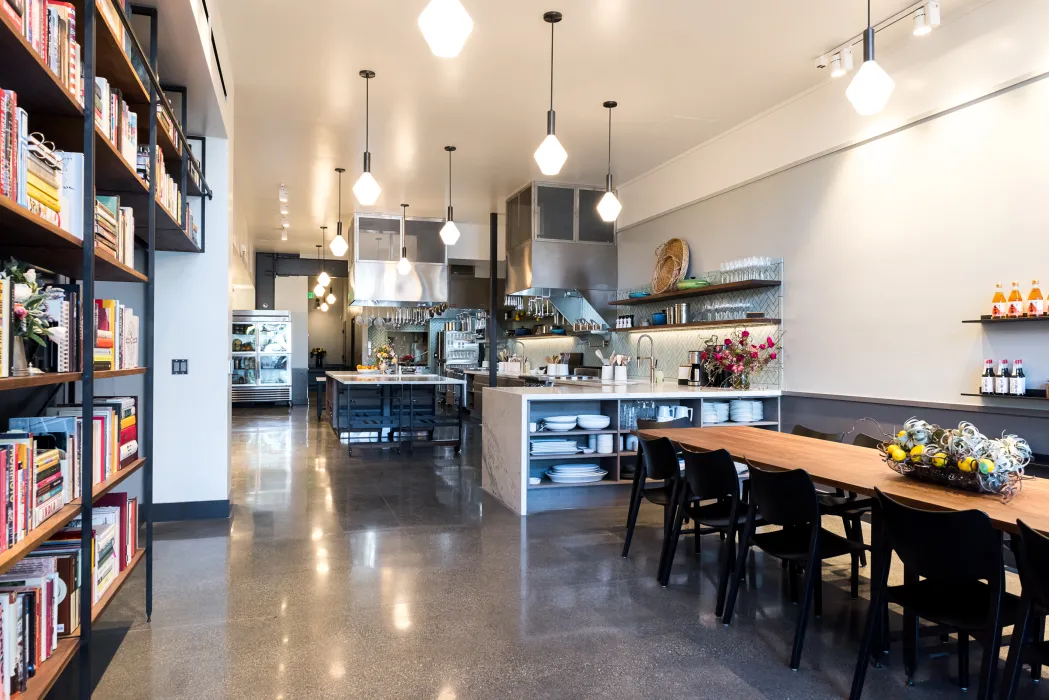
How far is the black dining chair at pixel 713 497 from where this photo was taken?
3139 millimetres

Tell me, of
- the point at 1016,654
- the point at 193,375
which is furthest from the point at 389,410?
the point at 1016,654

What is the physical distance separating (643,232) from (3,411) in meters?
6.79

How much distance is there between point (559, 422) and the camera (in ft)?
16.7

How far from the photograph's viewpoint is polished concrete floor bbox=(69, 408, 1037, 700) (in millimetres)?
2436

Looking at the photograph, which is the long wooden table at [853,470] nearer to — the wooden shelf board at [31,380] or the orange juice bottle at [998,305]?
the orange juice bottle at [998,305]

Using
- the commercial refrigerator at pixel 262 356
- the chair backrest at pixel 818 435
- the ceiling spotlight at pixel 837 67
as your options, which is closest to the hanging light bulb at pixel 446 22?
the chair backrest at pixel 818 435

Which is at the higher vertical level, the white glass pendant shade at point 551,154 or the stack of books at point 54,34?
the white glass pendant shade at point 551,154

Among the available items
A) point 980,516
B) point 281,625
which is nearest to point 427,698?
point 281,625

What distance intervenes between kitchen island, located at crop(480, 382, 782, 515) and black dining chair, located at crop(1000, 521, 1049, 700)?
10.3 feet

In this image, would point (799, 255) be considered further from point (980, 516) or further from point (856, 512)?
point (980, 516)

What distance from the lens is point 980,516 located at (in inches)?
77.8

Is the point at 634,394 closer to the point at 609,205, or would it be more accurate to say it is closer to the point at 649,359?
the point at 609,205

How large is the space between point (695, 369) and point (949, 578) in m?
4.59

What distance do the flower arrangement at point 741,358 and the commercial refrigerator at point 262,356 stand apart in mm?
9868
